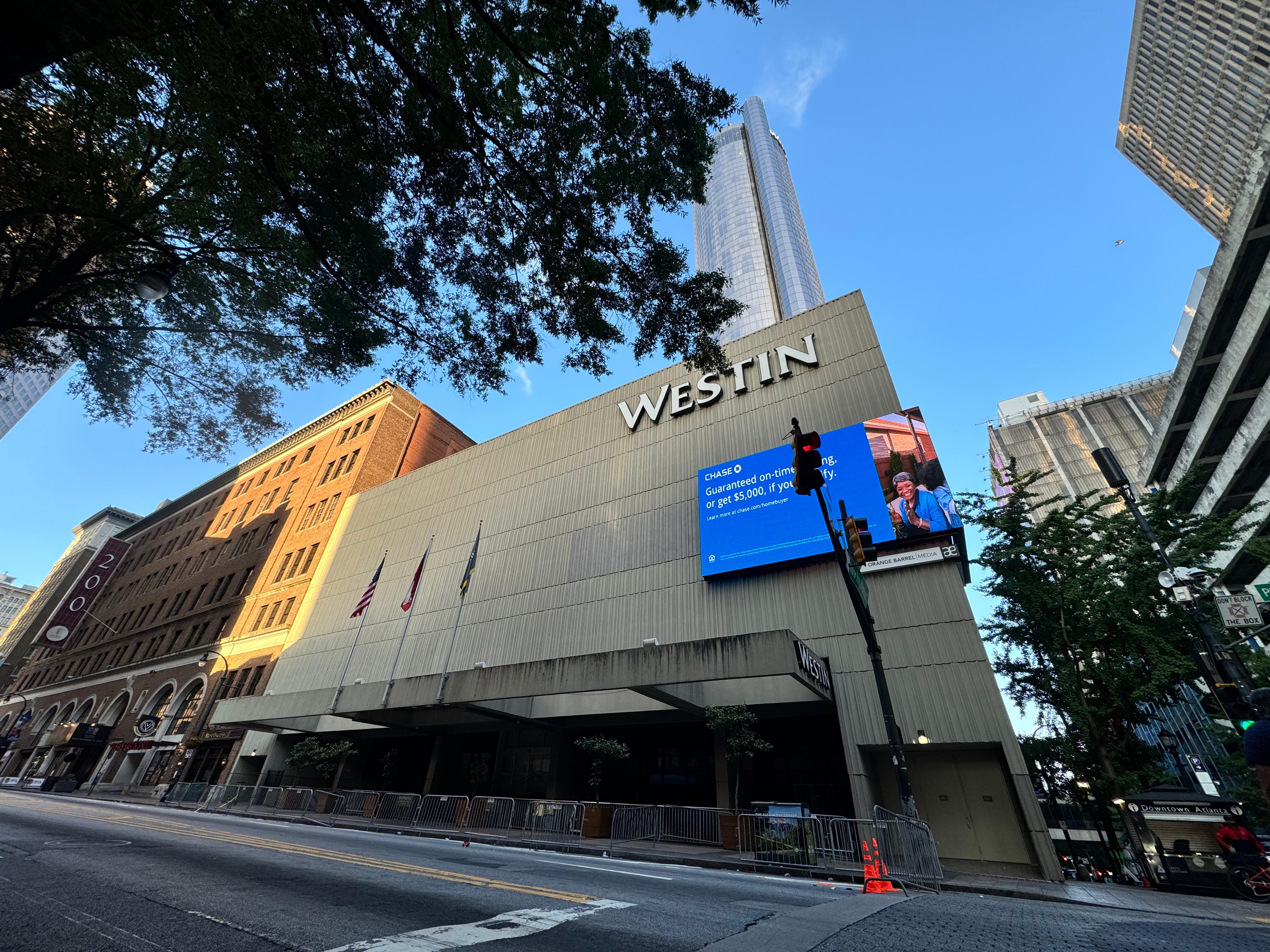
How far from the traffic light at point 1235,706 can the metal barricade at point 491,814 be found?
1857 centimetres

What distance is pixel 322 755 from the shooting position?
941 inches

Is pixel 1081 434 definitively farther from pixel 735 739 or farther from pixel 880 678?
pixel 880 678

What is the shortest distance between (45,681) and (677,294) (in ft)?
255

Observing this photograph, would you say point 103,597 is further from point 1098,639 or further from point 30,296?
point 1098,639

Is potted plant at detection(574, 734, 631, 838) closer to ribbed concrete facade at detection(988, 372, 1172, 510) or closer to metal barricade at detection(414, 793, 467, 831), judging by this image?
metal barricade at detection(414, 793, 467, 831)

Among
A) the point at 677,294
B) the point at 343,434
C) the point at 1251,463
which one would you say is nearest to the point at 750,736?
the point at 677,294

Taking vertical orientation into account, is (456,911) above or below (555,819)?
below

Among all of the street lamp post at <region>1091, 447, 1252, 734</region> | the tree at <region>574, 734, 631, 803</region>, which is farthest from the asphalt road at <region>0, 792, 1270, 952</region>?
the tree at <region>574, 734, 631, 803</region>

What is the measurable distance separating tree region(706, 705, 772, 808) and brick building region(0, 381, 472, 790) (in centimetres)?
2952

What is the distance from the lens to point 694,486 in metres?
23.4

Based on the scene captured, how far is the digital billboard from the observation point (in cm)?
1753

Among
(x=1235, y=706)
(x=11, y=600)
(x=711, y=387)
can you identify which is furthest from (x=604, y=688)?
(x=11, y=600)

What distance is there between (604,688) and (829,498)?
10.1m

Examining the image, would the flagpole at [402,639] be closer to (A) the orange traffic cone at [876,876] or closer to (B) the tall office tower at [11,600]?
(A) the orange traffic cone at [876,876]
